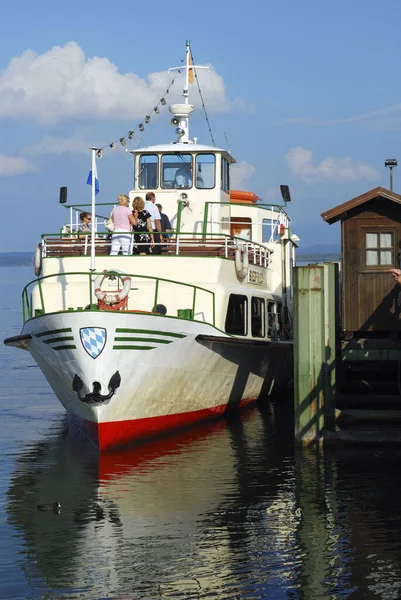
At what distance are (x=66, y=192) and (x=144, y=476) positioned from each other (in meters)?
8.39

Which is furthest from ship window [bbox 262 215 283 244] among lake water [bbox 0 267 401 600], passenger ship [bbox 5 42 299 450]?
lake water [bbox 0 267 401 600]

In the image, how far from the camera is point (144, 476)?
15562mm

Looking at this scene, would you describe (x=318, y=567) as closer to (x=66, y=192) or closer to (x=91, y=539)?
(x=91, y=539)

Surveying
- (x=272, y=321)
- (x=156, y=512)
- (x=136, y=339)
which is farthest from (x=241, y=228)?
(x=156, y=512)

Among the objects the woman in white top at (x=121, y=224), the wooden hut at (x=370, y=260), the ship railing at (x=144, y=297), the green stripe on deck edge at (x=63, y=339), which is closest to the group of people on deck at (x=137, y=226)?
the woman in white top at (x=121, y=224)

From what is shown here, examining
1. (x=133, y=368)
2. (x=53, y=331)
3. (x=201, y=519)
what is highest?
(x=53, y=331)

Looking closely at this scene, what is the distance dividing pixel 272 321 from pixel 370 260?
575 centimetres

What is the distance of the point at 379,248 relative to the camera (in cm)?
1766

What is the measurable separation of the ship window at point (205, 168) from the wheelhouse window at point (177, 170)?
18 cm

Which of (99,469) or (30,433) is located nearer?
(99,469)

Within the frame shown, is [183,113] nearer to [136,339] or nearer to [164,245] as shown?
[164,245]

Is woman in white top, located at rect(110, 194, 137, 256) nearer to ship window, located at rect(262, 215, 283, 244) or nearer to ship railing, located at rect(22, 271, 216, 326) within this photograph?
ship railing, located at rect(22, 271, 216, 326)

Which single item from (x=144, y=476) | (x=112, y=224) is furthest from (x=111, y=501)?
(x=112, y=224)

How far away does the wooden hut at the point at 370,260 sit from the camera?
57.3 feet
